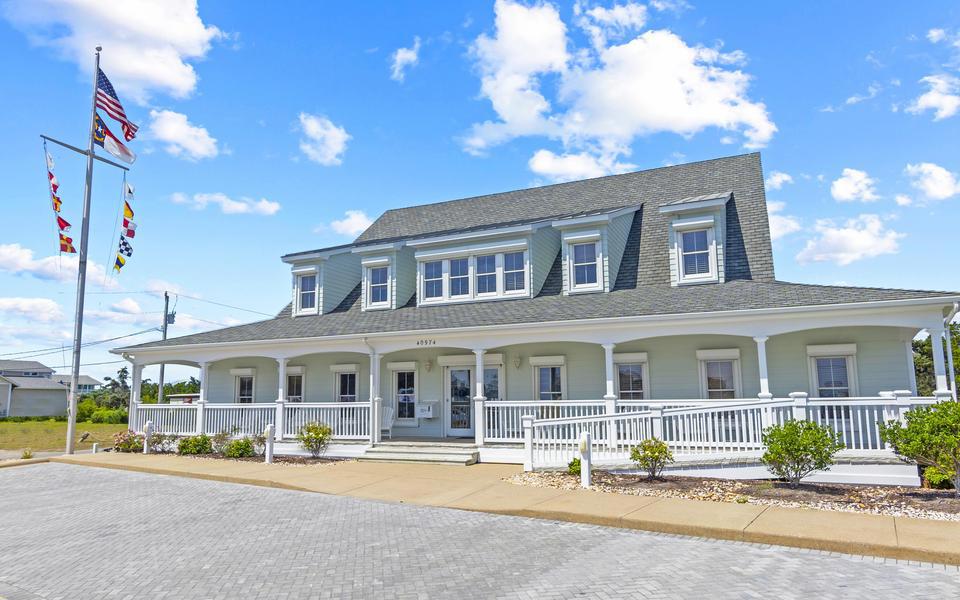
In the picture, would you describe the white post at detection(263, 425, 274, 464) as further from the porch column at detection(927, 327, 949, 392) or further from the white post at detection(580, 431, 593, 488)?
the porch column at detection(927, 327, 949, 392)

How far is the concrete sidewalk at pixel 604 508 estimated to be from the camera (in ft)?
23.9

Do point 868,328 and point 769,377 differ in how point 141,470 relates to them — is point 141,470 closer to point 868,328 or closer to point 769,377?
point 769,377

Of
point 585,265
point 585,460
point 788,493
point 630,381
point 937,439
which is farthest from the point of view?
point 585,265

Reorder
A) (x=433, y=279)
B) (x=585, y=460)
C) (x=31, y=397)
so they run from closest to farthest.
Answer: (x=585, y=460), (x=433, y=279), (x=31, y=397)

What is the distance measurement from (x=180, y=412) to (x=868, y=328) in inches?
771

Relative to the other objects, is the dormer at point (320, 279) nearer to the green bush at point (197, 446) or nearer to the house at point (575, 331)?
the house at point (575, 331)

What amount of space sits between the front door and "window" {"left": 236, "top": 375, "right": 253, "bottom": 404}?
7975mm

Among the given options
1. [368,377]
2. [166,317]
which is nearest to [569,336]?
[368,377]

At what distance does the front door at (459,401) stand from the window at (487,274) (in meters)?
2.54

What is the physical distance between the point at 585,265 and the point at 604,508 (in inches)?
373

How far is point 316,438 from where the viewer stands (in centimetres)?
1664

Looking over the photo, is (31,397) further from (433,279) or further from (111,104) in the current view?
(433,279)

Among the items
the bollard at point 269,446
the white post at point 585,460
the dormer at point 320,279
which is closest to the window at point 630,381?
the white post at point 585,460

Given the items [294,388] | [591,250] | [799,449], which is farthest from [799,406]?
[294,388]
